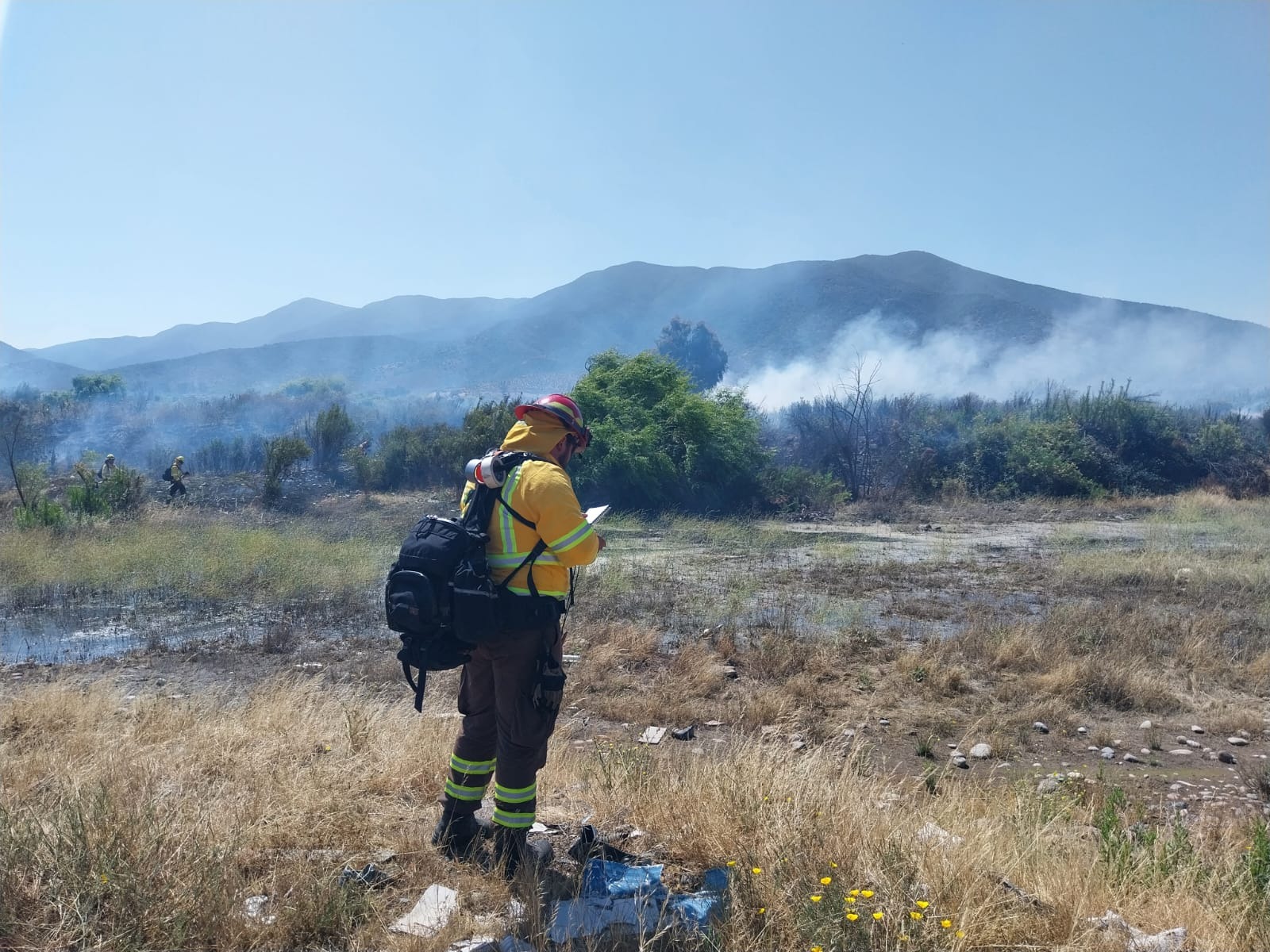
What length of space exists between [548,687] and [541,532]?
582mm

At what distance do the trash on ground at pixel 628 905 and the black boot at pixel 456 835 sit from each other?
1.83 ft

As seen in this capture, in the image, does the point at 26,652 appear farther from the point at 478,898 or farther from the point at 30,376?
the point at 30,376

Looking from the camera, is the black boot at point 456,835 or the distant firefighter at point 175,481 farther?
the distant firefighter at point 175,481

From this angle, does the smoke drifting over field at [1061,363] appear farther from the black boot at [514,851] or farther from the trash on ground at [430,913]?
the trash on ground at [430,913]

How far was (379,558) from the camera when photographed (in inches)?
526

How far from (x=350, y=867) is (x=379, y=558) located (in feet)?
35.3

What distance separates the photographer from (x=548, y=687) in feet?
10.2

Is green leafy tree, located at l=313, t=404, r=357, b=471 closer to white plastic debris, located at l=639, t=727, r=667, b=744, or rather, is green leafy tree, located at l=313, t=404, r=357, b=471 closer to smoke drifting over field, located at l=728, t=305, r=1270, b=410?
white plastic debris, located at l=639, t=727, r=667, b=744

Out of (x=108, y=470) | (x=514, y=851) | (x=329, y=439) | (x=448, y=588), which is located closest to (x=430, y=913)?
(x=514, y=851)

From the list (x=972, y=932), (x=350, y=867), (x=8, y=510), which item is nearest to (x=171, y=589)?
(x=8, y=510)

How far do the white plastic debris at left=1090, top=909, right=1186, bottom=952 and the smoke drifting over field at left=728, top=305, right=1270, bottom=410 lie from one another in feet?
240

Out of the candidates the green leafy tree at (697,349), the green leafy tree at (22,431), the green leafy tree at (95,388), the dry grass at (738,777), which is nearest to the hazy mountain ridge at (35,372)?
the green leafy tree at (95,388)

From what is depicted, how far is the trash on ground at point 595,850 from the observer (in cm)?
311

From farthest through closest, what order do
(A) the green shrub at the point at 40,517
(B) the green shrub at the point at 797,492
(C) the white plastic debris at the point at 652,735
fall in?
(B) the green shrub at the point at 797,492 → (A) the green shrub at the point at 40,517 → (C) the white plastic debris at the point at 652,735
